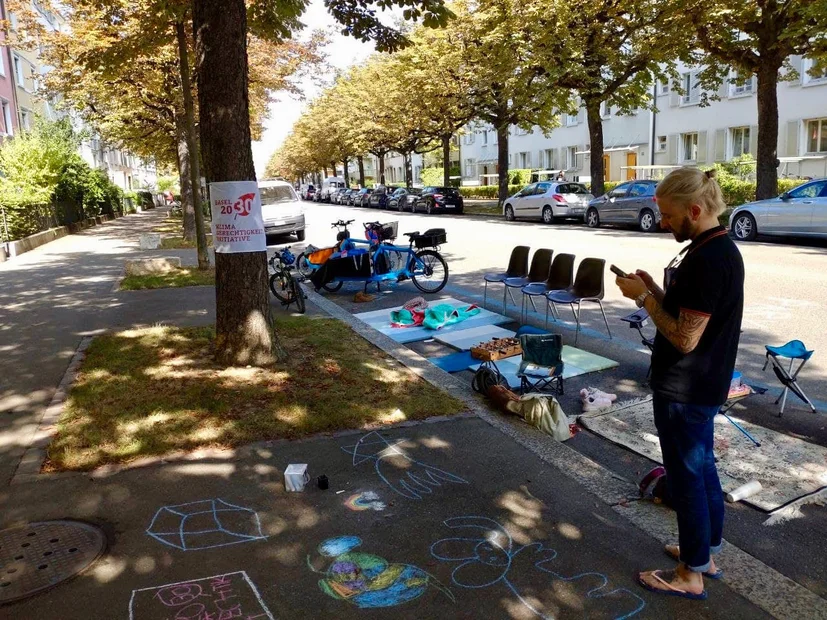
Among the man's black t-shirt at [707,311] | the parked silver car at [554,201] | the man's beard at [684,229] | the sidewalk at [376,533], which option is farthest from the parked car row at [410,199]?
the man's black t-shirt at [707,311]

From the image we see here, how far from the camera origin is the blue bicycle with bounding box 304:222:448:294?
11.2m

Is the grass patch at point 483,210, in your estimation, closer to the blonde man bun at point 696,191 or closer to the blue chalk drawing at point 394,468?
the blue chalk drawing at point 394,468

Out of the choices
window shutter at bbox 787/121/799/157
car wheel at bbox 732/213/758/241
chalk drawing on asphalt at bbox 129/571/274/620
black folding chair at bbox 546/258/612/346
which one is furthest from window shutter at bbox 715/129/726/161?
chalk drawing on asphalt at bbox 129/571/274/620

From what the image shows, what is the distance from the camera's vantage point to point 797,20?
17.3 m

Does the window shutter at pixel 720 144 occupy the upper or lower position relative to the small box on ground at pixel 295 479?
upper

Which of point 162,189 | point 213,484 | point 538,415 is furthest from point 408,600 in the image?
point 162,189

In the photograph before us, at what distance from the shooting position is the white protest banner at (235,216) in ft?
21.3

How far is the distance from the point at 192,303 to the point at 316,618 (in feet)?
27.0

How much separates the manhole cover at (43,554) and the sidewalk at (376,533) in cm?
9

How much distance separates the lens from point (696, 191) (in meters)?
2.83

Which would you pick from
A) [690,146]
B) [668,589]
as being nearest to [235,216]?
[668,589]

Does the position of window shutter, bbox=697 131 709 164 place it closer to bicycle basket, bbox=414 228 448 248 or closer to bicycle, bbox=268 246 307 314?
bicycle basket, bbox=414 228 448 248

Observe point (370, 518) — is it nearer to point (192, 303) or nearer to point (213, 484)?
point (213, 484)

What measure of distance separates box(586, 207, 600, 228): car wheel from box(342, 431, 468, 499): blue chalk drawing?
1926 centimetres
